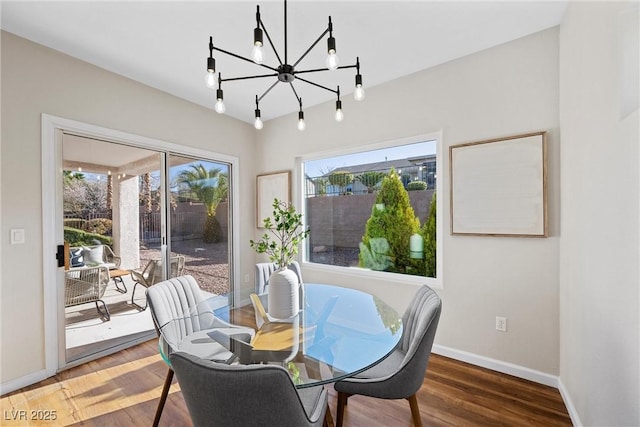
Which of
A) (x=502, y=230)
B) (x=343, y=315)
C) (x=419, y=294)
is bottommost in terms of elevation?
(x=343, y=315)

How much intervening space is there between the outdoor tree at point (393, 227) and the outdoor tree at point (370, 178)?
0.07 metres

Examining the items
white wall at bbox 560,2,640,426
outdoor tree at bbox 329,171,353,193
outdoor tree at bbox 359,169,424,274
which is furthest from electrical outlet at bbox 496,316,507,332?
outdoor tree at bbox 329,171,353,193

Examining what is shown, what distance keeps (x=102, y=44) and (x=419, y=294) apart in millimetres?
3106

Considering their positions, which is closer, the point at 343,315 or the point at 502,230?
the point at 343,315

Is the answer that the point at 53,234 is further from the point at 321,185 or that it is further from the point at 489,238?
the point at 489,238

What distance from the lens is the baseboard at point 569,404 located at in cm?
169

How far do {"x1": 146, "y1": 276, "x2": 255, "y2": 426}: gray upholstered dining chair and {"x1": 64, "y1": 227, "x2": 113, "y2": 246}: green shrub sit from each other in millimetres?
1204

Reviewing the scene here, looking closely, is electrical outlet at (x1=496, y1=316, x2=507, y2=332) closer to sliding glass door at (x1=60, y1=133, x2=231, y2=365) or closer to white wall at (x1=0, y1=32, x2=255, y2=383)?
sliding glass door at (x1=60, y1=133, x2=231, y2=365)

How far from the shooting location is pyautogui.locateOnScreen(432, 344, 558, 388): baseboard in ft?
7.03

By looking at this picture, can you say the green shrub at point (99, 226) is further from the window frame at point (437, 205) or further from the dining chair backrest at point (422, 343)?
the dining chair backrest at point (422, 343)

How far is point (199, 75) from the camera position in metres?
2.81

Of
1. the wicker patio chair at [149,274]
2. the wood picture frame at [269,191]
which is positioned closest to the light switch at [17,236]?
the wicker patio chair at [149,274]

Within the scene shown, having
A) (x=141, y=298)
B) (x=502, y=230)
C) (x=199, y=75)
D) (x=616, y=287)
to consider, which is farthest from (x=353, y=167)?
(x=141, y=298)

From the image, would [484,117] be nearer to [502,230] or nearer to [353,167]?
[502,230]
